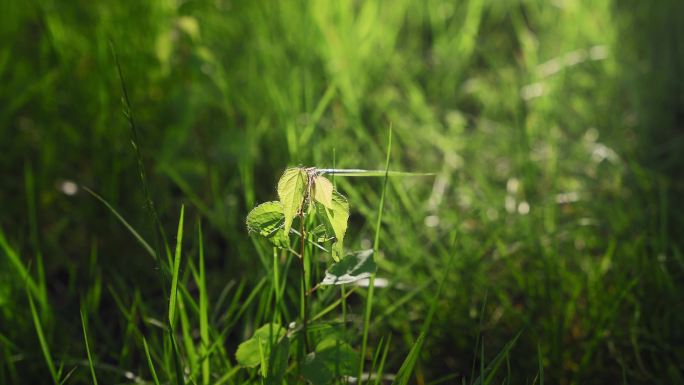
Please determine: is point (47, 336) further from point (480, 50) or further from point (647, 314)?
point (480, 50)

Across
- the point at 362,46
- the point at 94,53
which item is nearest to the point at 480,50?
the point at 362,46

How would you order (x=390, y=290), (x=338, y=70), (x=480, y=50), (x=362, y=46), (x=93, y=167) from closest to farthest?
(x=390, y=290)
(x=93, y=167)
(x=338, y=70)
(x=362, y=46)
(x=480, y=50)

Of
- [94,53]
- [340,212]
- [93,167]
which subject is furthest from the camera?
[94,53]

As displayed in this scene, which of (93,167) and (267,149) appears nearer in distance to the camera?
(93,167)

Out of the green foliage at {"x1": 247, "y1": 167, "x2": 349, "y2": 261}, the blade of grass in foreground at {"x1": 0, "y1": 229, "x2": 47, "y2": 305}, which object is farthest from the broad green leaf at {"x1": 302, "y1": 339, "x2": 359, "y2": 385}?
the blade of grass in foreground at {"x1": 0, "y1": 229, "x2": 47, "y2": 305}

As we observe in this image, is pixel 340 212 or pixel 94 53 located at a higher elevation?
A: pixel 94 53

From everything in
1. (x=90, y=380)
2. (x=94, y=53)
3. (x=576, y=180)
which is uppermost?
(x=94, y=53)

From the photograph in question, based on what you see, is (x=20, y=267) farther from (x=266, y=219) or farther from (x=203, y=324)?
(x=266, y=219)

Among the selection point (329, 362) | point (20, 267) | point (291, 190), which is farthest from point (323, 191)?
point (20, 267)

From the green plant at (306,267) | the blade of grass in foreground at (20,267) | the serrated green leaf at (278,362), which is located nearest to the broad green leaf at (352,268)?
the green plant at (306,267)

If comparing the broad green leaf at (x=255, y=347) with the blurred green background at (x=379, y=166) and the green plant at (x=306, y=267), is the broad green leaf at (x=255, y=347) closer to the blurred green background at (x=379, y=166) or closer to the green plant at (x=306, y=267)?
the green plant at (x=306, y=267)
